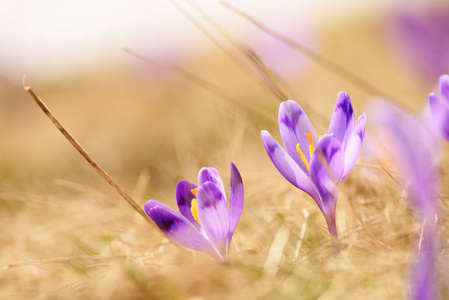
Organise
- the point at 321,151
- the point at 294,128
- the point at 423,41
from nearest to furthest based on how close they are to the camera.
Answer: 1. the point at 321,151
2. the point at 294,128
3. the point at 423,41

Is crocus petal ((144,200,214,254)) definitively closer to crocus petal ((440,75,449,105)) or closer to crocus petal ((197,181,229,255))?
crocus petal ((197,181,229,255))

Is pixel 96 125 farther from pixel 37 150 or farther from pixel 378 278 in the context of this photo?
pixel 378 278

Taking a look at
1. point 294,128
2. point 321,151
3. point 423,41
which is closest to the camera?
point 321,151

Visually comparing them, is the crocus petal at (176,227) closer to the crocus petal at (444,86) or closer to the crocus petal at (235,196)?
the crocus petal at (235,196)

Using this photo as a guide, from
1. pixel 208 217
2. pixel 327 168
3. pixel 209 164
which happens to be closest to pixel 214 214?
pixel 208 217

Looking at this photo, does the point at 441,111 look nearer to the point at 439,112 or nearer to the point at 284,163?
the point at 439,112

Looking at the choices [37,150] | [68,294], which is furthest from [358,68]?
[68,294]

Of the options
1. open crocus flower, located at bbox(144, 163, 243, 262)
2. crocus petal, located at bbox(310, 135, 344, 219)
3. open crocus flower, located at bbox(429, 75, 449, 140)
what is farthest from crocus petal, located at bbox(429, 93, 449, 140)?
open crocus flower, located at bbox(144, 163, 243, 262)
